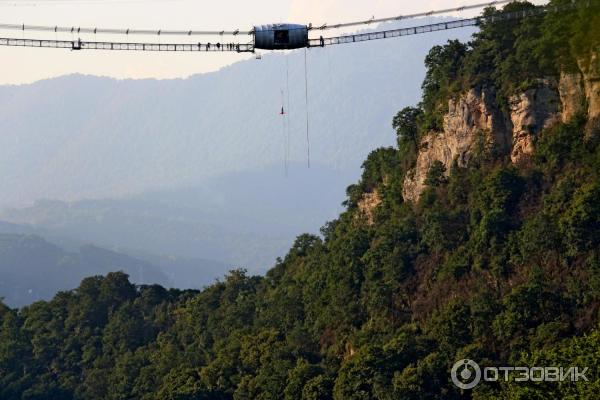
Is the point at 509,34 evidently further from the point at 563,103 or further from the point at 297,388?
→ the point at 297,388

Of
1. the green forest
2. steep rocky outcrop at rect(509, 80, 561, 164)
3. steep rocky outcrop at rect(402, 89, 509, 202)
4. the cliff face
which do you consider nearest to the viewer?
the green forest

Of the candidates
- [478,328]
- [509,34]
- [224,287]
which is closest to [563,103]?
[509,34]

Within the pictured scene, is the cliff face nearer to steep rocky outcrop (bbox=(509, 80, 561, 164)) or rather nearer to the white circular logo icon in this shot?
steep rocky outcrop (bbox=(509, 80, 561, 164))

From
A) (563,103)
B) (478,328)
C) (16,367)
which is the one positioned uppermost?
(563,103)

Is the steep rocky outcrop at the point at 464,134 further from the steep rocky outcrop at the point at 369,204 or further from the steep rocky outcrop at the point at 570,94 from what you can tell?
the steep rocky outcrop at the point at 369,204

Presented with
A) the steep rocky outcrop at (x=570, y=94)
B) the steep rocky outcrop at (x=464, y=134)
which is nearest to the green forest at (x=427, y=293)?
the steep rocky outcrop at (x=570, y=94)

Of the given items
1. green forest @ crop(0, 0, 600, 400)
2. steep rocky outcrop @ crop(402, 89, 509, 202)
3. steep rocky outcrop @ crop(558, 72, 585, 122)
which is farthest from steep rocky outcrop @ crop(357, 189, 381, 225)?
steep rocky outcrop @ crop(558, 72, 585, 122)

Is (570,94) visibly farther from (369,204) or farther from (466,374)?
(369,204)

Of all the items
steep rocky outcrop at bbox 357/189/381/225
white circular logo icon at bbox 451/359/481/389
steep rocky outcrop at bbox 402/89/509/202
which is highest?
steep rocky outcrop at bbox 402/89/509/202
